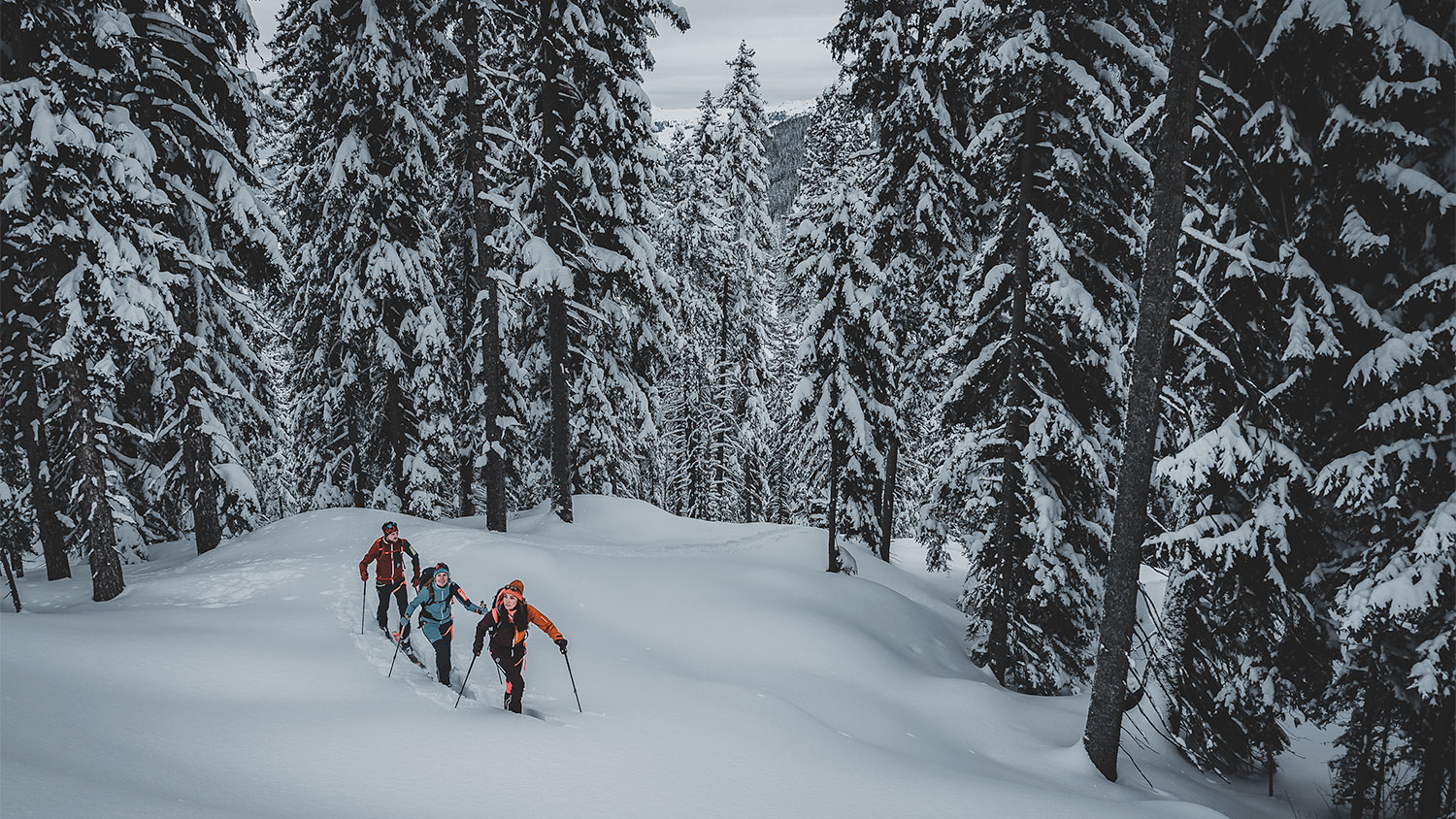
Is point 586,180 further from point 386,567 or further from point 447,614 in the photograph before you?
point 447,614

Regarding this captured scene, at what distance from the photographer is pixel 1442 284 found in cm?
834

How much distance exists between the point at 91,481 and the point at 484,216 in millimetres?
8726

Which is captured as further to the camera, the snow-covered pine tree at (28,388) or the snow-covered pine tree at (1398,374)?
the snow-covered pine tree at (28,388)

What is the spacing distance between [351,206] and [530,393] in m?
7.57

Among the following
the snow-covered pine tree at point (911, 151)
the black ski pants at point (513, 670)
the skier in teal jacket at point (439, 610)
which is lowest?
the black ski pants at point (513, 670)

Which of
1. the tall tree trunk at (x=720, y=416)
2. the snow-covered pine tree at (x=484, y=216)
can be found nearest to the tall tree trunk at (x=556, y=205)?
the snow-covered pine tree at (x=484, y=216)

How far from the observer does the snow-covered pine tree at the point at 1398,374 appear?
27.0ft

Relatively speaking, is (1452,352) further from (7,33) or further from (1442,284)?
(7,33)

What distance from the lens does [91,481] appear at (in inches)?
454

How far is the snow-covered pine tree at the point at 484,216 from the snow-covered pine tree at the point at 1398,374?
14516mm

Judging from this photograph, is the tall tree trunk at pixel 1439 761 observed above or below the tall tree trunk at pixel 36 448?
below

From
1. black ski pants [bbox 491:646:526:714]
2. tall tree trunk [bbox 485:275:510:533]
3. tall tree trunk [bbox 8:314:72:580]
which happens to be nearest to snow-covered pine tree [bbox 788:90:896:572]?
tall tree trunk [bbox 485:275:510:533]

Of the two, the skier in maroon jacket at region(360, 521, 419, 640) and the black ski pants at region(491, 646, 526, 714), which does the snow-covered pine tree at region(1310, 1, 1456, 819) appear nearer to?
the black ski pants at region(491, 646, 526, 714)

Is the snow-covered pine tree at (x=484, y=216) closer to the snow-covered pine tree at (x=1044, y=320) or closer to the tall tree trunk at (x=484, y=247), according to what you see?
the tall tree trunk at (x=484, y=247)
